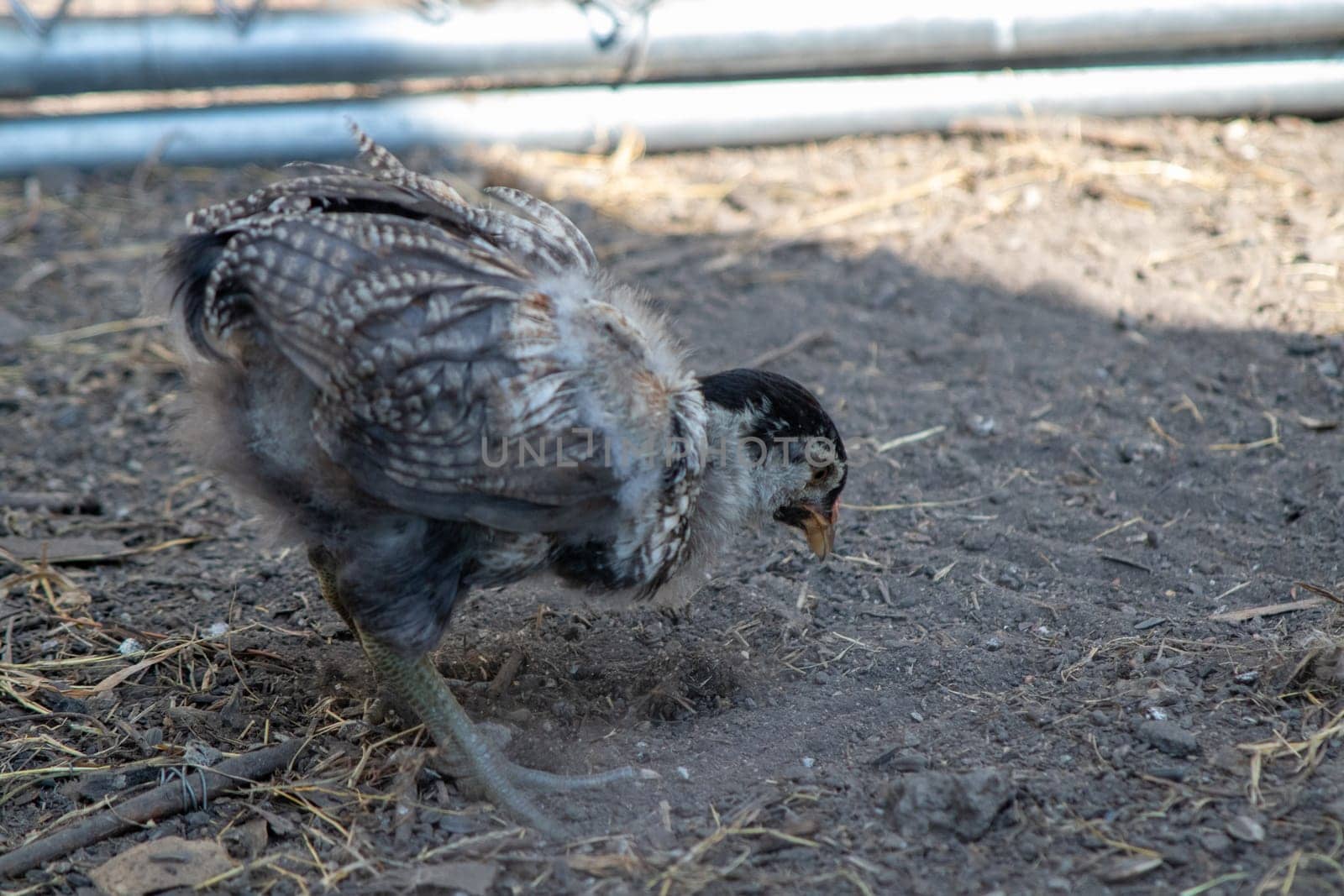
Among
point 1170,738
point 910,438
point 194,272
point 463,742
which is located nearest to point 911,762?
point 1170,738

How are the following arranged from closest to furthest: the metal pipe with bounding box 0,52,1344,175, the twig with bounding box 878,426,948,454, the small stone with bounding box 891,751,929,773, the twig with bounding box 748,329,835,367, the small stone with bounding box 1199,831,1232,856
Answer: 1. the small stone with bounding box 1199,831,1232,856
2. the small stone with bounding box 891,751,929,773
3. the twig with bounding box 878,426,948,454
4. the twig with bounding box 748,329,835,367
5. the metal pipe with bounding box 0,52,1344,175

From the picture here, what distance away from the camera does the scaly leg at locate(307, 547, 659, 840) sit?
320 cm

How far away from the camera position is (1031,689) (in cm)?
343

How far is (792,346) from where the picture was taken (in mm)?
5359

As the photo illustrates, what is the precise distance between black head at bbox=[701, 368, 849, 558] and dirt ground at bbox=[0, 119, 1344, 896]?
46 centimetres

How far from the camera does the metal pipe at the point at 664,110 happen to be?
6.64m

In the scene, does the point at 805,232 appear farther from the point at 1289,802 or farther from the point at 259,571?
the point at 1289,802

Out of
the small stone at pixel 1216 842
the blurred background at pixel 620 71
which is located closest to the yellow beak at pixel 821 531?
the small stone at pixel 1216 842

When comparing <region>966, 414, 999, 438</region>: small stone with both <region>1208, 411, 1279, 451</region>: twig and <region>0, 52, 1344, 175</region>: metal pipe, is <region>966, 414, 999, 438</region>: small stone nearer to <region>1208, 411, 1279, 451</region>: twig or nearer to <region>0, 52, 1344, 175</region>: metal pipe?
Answer: <region>1208, 411, 1279, 451</region>: twig

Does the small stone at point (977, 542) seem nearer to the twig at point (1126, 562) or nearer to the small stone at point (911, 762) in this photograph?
the twig at point (1126, 562)

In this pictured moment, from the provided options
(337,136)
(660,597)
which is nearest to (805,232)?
(337,136)

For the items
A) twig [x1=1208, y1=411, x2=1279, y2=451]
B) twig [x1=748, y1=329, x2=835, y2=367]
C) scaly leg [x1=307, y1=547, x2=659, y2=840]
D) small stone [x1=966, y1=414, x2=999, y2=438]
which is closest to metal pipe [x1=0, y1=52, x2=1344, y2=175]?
twig [x1=748, y1=329, x2=835, y2=367]

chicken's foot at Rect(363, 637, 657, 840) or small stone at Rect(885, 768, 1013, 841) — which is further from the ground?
small stone at Rect(885, 768, 1013, 841)

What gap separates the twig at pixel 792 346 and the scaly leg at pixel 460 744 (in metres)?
2.42
